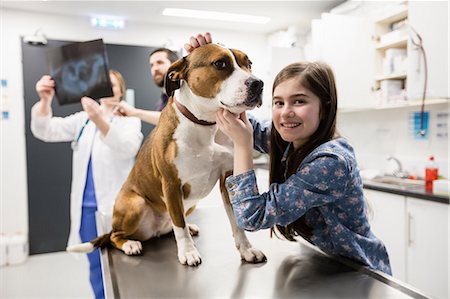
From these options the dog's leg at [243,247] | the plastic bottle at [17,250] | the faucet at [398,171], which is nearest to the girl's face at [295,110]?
the dog's leg at [243,247]

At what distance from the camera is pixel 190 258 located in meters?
0.98

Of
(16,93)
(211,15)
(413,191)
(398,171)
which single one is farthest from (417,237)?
(16,93)

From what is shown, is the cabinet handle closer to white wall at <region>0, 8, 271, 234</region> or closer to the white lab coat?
the white lab coat

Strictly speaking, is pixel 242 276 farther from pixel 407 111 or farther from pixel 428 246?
pixel 407 111

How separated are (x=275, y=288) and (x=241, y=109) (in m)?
0.43

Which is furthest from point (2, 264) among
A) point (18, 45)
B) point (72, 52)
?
point (72, 52)

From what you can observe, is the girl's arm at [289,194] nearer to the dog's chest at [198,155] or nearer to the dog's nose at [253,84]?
the dog's chest at [198,155]

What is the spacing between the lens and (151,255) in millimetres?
1066

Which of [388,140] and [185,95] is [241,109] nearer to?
[185,95]

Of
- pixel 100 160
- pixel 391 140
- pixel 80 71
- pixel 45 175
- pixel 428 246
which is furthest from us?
pixel 45 175

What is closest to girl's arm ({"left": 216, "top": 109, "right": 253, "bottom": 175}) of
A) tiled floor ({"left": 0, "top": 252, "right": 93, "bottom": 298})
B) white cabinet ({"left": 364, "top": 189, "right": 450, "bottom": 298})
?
white cabinet ({"left": 364, "top": 189, "right": 450, "bottom": 298})

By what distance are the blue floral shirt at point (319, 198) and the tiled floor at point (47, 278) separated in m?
2.08

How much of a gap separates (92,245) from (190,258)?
359mm

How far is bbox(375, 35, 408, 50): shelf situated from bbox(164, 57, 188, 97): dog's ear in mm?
2373
